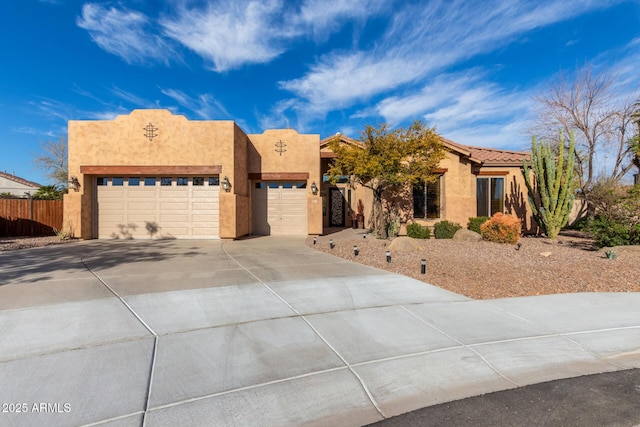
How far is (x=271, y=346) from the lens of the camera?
3.84 metres

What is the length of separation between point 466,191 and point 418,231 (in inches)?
146

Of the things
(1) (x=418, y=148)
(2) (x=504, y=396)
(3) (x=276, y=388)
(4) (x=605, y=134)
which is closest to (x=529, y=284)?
(2) (x=504, y=396)

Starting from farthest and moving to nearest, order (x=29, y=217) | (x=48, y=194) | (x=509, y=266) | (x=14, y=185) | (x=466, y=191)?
(x=14, y=185)
(x=48, y=194)
(x=466, y=191)
(x=29, y=217)
(x=509, y=266)

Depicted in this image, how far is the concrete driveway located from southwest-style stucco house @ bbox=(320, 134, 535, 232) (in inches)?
369

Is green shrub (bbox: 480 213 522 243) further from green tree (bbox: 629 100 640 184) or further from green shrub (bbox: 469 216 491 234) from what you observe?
green tree (bbox: 629 100 640 184)

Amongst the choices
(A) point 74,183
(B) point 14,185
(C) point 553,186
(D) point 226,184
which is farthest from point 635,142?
(B) point 14,185

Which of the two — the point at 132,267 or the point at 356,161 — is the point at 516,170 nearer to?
the point at 356,161

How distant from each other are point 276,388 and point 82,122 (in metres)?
15.2

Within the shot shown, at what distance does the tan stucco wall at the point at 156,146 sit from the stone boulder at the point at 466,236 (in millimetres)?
9409

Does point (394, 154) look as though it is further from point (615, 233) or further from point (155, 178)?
point (155, 178)

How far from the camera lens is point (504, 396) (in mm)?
3045

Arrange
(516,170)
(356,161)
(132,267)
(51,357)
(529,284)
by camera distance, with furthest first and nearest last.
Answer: (516,170), (356,161), (132,267), (529,284), (51,357)

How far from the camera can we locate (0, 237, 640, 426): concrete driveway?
2801 millimetres

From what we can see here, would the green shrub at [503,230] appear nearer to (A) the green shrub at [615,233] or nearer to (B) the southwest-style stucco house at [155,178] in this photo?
(A) the green shrub at [615,233]
